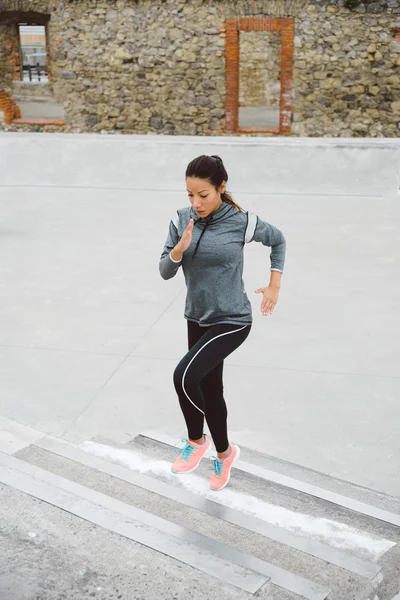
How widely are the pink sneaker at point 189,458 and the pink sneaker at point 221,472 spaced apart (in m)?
0.10

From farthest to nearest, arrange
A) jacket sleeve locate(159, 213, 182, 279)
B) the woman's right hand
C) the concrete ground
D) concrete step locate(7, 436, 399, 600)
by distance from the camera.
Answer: the concrete ground
jacket sleeve locate(159, 213, 182, 279)
the woman's right hand
concrete step locate(7, 436, 399, 600)

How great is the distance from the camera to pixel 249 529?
2584 mm

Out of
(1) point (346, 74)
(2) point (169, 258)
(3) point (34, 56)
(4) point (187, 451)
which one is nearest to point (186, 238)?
(2) point (169, 258)

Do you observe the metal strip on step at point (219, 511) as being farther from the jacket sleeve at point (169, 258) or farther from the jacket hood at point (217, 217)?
the jacket hood at point (217, 217)

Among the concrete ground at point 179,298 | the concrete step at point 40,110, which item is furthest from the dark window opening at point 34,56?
the concrete ground at point 179,298

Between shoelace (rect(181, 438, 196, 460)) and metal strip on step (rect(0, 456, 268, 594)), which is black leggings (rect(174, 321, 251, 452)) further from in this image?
Answer: metal strip on step (rect(0, 456, 268, 594))

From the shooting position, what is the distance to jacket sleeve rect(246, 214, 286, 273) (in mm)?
2887

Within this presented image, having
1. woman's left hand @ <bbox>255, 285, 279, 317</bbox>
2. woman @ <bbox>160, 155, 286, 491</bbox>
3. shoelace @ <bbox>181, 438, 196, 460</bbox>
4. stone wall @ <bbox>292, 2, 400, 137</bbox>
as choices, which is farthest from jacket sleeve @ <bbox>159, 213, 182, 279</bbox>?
stone wall @ <bbox>292, 2, 400, 137</bbox>

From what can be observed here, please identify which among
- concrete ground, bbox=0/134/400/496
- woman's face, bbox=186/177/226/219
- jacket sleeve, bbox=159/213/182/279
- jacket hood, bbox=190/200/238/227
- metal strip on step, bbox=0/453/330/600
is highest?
woman's face, bbox=186/177/226/219

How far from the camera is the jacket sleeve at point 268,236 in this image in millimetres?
2887

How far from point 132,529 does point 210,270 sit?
1.06 m

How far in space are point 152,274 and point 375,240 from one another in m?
2.60

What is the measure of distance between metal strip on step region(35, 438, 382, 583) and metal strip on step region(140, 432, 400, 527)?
0.40 meters

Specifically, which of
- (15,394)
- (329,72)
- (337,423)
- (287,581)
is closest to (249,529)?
(287,581)
